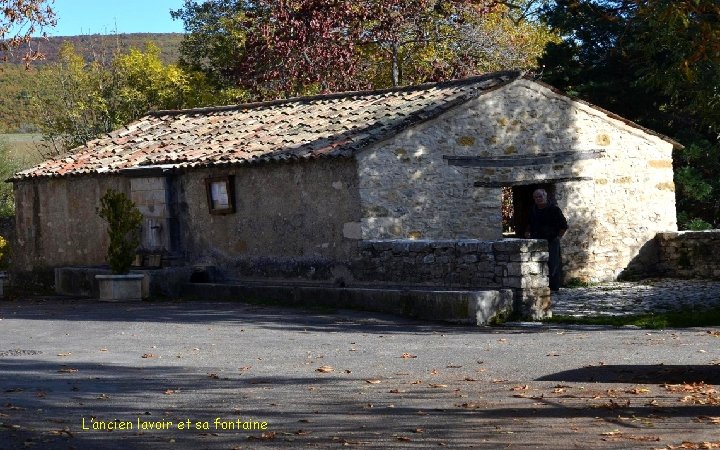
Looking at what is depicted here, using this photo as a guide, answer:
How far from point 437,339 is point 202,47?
101 ft

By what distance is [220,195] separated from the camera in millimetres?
22094

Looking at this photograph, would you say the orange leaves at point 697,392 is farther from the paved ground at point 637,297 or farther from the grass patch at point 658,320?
the paved ground at point 637,297

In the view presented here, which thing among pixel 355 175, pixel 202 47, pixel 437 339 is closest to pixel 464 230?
pixel 355 175

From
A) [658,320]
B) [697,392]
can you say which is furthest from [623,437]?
[658,320]

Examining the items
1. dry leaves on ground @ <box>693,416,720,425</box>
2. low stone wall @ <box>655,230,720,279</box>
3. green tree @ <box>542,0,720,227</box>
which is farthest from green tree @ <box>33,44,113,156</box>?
dry leaves on ground @ <box>693,416,720,425</box>

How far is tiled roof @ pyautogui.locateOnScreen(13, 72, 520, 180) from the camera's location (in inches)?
804

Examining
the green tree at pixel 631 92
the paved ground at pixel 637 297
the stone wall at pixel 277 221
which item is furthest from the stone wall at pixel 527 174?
the green tree at pixel 631 92

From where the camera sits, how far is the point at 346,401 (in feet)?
30.0

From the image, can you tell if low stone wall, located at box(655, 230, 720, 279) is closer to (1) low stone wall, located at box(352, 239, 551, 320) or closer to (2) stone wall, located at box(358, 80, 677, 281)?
(2) stone wall, located at box(358, 80, 677, 281)

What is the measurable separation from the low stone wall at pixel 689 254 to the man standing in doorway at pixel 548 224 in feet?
13.7

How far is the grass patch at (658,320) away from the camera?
14.8 metres

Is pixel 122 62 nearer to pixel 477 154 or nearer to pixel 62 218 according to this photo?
pixel 62 218

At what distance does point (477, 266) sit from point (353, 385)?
6666mm

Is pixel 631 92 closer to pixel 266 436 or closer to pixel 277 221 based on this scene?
pixel 277 221
